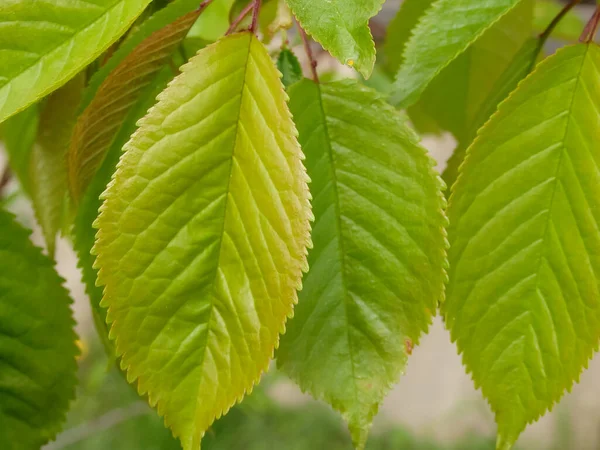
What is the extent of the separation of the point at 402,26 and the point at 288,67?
16 centimetres

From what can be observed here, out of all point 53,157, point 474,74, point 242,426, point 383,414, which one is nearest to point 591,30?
point 474,74

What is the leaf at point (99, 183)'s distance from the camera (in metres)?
0.28

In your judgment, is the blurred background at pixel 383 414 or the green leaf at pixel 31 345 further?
the blurred background at pixel 383 414

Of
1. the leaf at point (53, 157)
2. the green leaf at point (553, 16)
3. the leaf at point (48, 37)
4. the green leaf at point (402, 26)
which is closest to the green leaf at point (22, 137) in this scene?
the leaf at point (53, 157)

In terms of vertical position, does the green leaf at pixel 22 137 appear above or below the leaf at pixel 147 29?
below

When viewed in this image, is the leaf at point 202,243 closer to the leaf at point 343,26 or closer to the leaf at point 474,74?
the leaf at point 343,26

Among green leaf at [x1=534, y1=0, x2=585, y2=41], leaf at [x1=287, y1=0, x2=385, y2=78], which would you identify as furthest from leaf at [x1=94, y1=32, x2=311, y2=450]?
green leaf at [x1=534, y1=0, x2=585, y2=41]

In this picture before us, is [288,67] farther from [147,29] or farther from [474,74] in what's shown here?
[474,74]

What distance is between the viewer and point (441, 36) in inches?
10.6

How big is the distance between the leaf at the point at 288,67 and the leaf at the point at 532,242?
0.34ft

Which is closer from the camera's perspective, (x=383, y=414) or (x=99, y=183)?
(x=99, y=183)

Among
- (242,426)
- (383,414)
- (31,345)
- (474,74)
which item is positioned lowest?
(383,414)

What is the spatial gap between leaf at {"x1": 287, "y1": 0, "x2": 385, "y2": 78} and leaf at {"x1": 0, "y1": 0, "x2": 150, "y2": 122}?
0.21 ft

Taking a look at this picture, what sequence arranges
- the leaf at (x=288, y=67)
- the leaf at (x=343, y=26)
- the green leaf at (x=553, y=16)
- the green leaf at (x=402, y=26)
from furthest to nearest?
the green leaf at (x=553, y=16)
the green leaf at (x=402, y=26)
the leaf at (x=288, y=67)
the leaf at (x=343, y=26)
